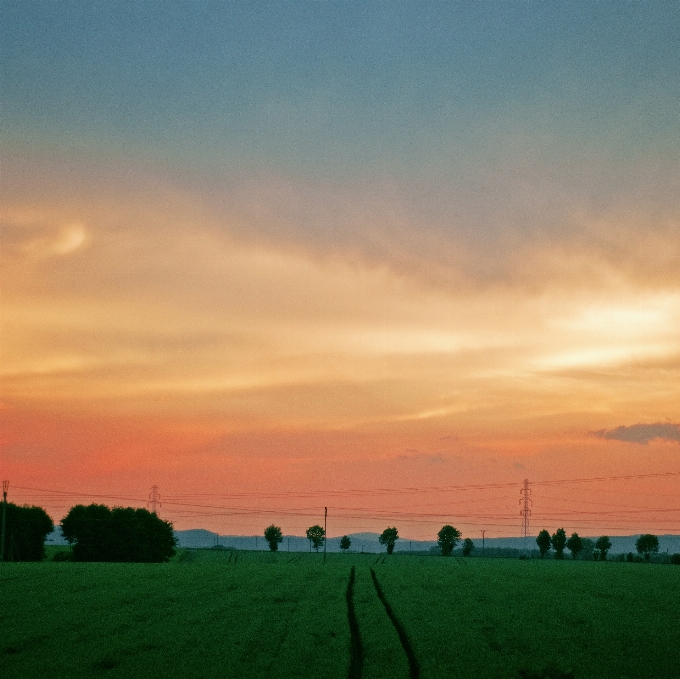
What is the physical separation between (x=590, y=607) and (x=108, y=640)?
33725 millimetres

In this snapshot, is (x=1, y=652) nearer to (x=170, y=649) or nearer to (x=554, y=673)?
(x=170, y=649)

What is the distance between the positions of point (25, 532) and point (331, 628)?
120428 millimetres

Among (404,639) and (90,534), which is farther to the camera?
(90,534)

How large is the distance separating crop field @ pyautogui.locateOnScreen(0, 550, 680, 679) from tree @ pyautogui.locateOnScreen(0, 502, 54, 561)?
260ft

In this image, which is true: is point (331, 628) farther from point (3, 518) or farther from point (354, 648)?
point (3, 518)

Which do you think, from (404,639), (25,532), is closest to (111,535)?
(25,532)

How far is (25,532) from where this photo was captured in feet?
466

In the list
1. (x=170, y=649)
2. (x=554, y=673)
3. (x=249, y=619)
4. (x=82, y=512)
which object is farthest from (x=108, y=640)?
(x=82, y=512)

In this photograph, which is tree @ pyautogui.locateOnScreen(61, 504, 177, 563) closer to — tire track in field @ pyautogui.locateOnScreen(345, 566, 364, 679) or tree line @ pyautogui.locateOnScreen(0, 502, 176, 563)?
tree line @ pyautogui.locateOnScreen(0, 502, 176, 563)

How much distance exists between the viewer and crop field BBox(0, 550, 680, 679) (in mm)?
32125

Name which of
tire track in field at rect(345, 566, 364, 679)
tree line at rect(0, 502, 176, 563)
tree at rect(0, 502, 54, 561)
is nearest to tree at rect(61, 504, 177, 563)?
tree line at rect(0, 502, 176, 563)

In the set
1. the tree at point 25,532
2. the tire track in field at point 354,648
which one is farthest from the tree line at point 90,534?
the tire track in field at point 354,648

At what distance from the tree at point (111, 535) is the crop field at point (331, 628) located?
80078mm

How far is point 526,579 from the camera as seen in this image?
250 ft
